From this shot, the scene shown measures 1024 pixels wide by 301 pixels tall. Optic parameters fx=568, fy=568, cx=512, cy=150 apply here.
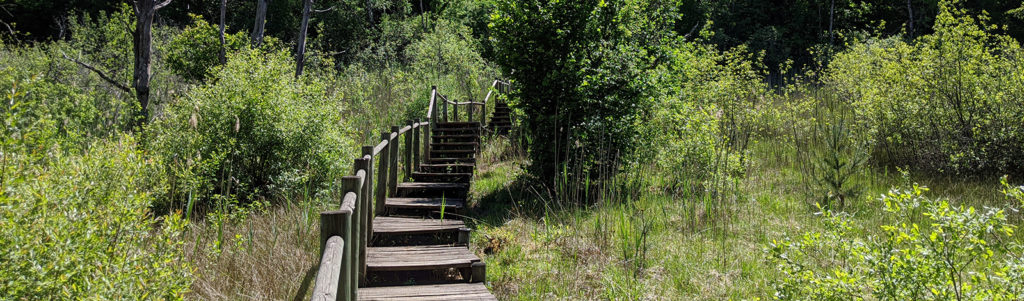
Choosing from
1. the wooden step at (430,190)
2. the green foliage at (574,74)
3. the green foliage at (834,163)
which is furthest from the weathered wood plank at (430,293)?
the green foliage at (574,74)

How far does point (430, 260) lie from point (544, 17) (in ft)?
14.9

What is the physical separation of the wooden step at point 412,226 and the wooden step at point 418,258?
0.64 meters

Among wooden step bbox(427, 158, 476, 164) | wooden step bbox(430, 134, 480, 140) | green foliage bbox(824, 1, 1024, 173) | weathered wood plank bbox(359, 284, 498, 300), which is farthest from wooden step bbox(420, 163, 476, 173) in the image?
green foliage bbox(824, 1, 1024, 173)

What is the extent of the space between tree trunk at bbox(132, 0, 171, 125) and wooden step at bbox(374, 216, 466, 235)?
625cm

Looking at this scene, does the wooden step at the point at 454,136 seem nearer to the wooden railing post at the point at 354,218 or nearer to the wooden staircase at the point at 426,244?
the wooden staircase at the point at 426,244

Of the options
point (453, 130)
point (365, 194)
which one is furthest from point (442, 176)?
point (365, 194)

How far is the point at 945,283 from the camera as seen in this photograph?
2795mm

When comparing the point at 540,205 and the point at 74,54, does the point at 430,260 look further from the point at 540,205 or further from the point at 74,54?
the point at 74,54

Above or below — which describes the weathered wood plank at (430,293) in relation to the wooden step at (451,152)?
below

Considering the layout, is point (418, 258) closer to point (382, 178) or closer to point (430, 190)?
point (382, 178)

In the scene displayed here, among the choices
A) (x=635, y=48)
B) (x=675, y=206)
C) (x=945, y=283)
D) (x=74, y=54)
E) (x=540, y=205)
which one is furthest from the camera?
(x=74, y=54)

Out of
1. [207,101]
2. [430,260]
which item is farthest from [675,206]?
[207,101]

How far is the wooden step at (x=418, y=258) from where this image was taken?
17.3 ft

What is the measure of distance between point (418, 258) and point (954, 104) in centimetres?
835
